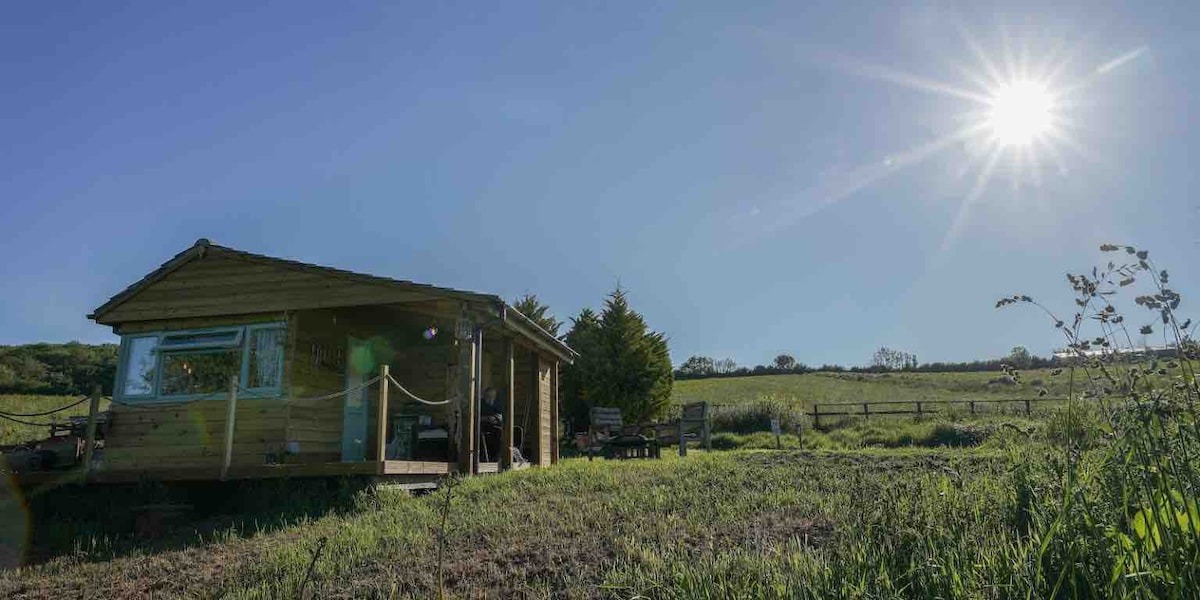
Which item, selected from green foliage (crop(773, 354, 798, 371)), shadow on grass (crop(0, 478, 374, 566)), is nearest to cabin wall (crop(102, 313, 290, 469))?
shadow on grass (crop(0, 478, 374, 566))

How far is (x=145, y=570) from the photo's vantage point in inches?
238

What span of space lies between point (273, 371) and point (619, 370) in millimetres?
14339

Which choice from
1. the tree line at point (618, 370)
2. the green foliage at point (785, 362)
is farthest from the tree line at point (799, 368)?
the tree line at point (618, 370)

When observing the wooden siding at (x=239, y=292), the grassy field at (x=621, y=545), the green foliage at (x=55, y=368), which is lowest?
the grassy field at (x=621, y=545)

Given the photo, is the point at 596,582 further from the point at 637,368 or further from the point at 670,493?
the point at 637,368

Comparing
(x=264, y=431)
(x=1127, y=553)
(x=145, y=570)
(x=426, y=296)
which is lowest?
(x=145, y=570)

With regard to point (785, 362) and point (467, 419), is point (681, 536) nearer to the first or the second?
point (467, 419)

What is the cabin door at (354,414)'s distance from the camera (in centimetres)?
1207

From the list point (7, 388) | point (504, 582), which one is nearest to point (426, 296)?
point (504, 582)

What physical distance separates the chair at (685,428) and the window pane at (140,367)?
911cm

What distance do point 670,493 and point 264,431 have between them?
6.69 m

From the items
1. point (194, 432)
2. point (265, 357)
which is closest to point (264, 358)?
point (265, 357)

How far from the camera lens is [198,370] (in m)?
11.4

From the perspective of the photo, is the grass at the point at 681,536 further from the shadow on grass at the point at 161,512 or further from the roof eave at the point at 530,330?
the roof eave at the point at 530,330
